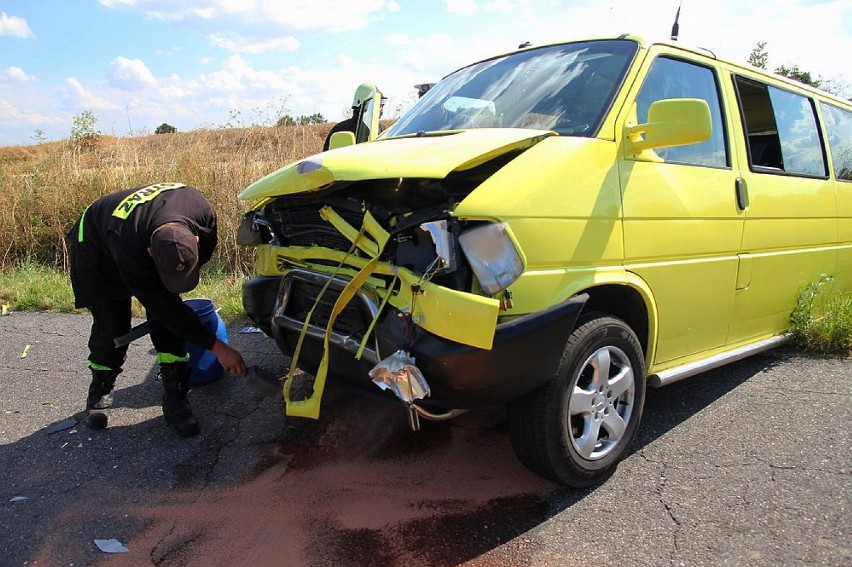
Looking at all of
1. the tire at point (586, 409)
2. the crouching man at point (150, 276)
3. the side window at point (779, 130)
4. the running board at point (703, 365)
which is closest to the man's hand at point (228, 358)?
the crouching man at point (150, 276)

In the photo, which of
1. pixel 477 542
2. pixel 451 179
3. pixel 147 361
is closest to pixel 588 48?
pixel 451 179

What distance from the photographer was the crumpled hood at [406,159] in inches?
93.3

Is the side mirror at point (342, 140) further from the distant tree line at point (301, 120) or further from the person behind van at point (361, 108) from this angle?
the distant tree line at point (301, 120)

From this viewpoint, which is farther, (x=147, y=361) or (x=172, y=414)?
(x=147, y=361)

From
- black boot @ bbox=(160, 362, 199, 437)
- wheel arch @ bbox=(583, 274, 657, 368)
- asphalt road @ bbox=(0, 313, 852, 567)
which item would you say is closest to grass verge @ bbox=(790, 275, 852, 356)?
asphalt road @ bbox=(0, 313, 852, 567)

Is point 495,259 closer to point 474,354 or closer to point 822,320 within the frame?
point 474,354

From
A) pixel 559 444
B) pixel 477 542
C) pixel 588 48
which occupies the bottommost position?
pixel 477 542

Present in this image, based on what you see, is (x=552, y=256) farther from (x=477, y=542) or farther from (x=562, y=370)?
(x=477, y=542)

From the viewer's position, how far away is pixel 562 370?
251cm

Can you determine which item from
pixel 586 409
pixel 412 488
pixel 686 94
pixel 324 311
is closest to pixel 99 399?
pixel 324 311

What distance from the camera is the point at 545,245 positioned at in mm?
2396

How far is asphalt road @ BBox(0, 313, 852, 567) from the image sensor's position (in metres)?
2.46

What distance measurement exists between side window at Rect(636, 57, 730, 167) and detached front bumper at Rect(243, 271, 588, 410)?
3.76 feet

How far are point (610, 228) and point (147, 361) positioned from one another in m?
3.84
